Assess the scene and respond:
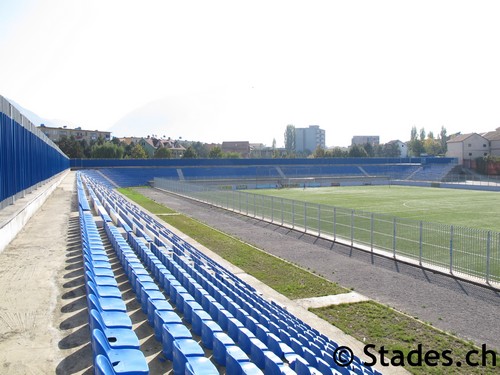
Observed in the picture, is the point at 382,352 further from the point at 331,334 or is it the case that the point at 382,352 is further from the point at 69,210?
the point at 69,210

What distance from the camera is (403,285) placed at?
13.9 metres

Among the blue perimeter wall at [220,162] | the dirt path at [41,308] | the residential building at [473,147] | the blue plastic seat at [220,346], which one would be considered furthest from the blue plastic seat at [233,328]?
the residential building at [473,147]

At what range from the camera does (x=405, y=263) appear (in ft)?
55.1

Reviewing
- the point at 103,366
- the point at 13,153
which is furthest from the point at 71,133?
the point at 103,366

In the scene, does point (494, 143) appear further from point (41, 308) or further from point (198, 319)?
point (41, 308)

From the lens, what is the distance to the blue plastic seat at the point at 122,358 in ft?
13.8

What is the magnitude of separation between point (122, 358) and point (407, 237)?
20208mm

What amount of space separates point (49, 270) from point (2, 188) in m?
5.18

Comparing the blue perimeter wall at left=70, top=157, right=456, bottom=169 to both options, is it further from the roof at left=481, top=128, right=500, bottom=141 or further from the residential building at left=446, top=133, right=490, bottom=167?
the roof at left=481, top=128, right=500, bottom=141

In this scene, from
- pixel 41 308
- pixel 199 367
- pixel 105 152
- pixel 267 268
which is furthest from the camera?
pixel 105 152

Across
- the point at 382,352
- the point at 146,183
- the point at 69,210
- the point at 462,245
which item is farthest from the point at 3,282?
the point at 146,183

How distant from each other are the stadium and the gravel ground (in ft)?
0.20

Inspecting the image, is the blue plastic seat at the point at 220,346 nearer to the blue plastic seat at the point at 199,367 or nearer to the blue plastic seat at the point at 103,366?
the blue plastic seat at the point at 199,367

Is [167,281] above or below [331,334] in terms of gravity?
above
